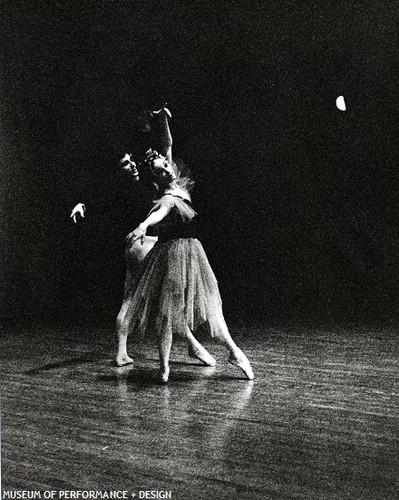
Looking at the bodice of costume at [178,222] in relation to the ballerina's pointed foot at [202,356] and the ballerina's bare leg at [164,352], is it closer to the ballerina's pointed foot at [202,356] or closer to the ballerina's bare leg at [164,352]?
the ballerina's bare leg at [164,352]

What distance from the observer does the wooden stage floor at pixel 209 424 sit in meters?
1.87

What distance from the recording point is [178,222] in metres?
3.25

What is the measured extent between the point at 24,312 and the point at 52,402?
344 cm

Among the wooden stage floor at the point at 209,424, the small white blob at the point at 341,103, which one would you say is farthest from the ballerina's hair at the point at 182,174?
the small white blob at the point at 341,103

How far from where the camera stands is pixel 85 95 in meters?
6.09

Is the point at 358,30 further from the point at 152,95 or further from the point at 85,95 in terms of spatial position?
the point at 85,95

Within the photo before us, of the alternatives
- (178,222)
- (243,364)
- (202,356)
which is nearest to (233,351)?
(243,364)

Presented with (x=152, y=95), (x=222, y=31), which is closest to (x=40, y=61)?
(x=152, y=95)

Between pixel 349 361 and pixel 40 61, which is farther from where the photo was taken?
pixel 40 61

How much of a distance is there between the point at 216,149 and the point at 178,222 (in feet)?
9.67

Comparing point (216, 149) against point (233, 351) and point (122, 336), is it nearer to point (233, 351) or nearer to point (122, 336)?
point (122, 336)

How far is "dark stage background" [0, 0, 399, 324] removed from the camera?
223 inches

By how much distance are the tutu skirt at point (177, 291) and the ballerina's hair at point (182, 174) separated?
347 mm

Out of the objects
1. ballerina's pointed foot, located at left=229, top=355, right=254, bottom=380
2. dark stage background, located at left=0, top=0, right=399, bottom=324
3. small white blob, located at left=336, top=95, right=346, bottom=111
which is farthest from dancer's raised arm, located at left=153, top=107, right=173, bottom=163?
small white blob, located at left=336, top=95, right=346, bottom=111
